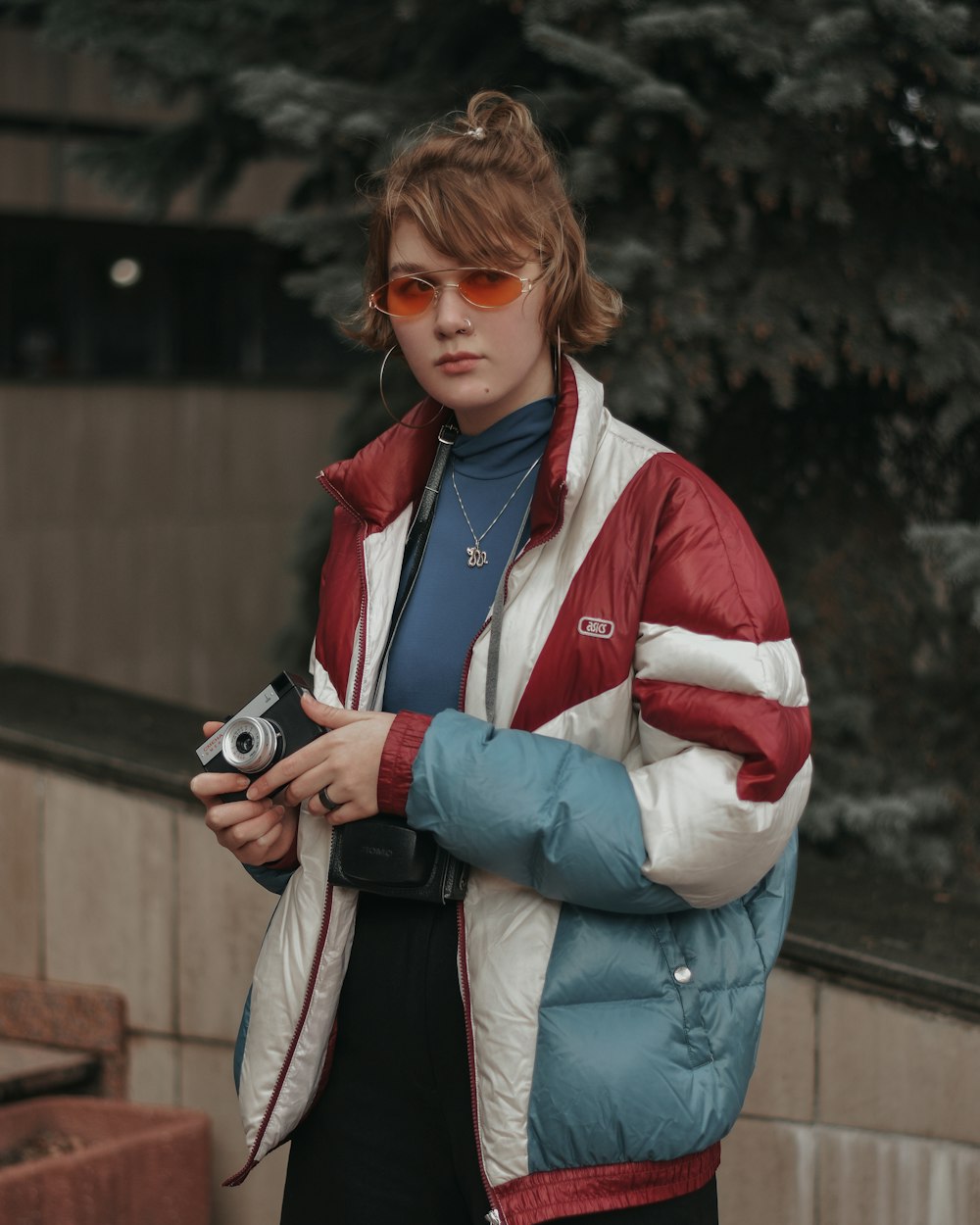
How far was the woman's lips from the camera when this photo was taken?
1862 millimetres

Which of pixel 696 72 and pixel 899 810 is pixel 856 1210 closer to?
pixel 899 810

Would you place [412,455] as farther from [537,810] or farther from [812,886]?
[812,886]

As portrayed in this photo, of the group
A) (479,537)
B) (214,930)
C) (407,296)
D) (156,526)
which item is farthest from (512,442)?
(156,526)

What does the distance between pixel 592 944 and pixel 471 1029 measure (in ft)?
0.62

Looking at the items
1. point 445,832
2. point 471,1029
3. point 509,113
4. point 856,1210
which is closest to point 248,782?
point 445,832

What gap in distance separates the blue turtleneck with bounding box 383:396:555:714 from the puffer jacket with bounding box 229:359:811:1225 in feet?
0.20

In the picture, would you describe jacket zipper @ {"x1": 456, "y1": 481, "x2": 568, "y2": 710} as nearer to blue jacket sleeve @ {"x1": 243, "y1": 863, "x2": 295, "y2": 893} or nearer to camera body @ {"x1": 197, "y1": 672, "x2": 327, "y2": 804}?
camera body @ {"x1": 197, "y1": 672, "x2": 327, "y2": 804}

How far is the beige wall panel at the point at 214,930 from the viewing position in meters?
3.36

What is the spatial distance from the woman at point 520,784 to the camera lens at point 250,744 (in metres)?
0.04

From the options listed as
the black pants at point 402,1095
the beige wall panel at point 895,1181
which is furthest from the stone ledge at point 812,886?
the black pants at point 402,1095

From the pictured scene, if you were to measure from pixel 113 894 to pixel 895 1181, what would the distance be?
1.90m

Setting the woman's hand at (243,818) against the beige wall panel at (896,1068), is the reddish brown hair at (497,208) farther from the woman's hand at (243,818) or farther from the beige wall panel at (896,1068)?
the beige wall panel at (896,1068)

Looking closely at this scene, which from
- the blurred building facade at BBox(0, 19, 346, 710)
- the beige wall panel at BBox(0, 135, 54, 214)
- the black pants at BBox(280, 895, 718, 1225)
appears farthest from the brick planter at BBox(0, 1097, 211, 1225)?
the beige wall panel at BBox(0, 135, 54, 214)

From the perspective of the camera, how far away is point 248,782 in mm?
1891
